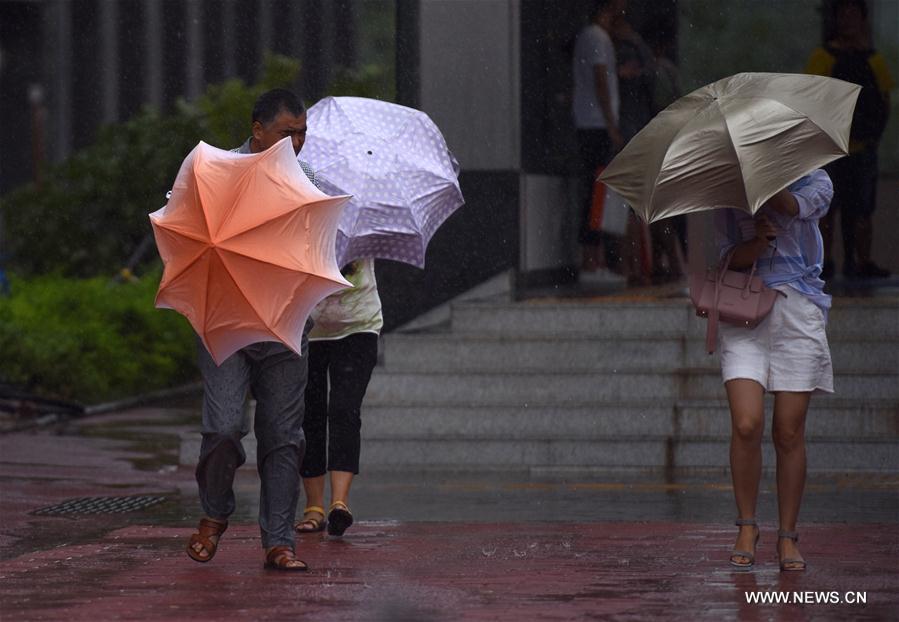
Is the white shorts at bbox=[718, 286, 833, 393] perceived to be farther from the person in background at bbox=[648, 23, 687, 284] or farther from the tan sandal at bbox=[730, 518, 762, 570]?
the person in background at bbox=[648, 23, 687, 284]

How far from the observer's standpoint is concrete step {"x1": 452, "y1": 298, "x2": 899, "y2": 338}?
11.0 meters

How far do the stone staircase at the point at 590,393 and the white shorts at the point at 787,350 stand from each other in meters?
3.09

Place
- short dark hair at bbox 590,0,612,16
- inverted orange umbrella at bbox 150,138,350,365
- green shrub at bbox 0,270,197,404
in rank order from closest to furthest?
inverted orange umbrella at bbox 150,138,350,365
short dark hair at bbox 590,0,612,16
green shrub at bbox 0,270,197,404

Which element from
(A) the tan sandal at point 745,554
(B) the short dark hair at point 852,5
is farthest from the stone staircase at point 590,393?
(A) the tan sandal at point 745,554

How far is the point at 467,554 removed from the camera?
7453 millimetres

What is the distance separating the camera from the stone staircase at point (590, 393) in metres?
A: 10.2

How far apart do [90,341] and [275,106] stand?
27.3ft

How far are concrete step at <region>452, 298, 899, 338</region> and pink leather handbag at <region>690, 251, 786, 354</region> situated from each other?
13.1 ft

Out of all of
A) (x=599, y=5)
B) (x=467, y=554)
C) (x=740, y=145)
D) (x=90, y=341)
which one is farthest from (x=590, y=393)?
(x=90, y=341)

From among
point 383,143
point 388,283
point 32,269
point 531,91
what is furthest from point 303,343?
point 32,269

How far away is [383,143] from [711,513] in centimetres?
242

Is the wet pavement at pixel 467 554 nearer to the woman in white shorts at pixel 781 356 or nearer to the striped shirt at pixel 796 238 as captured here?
the woman in white shorts at pixel 781 356

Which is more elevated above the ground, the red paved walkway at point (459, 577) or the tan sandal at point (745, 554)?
the tan sandal at point (745, 554)

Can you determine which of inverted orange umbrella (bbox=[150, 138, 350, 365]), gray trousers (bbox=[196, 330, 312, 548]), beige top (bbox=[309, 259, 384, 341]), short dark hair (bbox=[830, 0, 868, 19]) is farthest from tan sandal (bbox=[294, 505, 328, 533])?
short dark hair (bbox=[830, 0, 868, 19])
